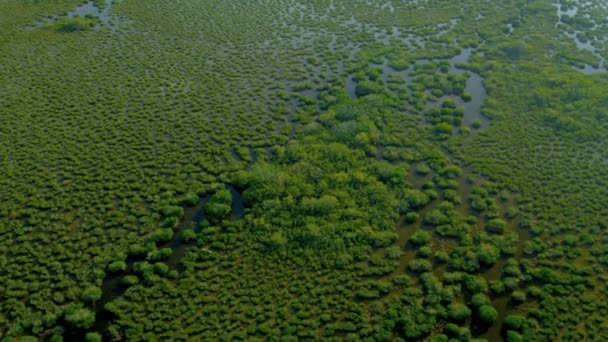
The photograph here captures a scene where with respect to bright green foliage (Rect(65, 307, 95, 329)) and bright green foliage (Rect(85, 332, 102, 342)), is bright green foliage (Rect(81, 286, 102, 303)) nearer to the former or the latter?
bright green foliage (Rect(65, 307, 95, 329))

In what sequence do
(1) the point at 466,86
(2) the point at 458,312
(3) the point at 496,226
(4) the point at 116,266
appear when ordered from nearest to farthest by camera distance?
(2) the point at 458,312, (4) the point at 116,266, (3) the point at 496,226, (1) the point at 466,86

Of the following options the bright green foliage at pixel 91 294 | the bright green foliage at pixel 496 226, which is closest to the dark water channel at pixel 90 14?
the bright green foliage at pixel 91 294

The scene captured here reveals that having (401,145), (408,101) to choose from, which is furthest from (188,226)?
(408,101)

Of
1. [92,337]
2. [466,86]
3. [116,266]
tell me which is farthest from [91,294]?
[466,86]

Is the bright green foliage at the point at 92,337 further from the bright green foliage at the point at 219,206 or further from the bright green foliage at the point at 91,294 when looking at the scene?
the bright green foliage at the point at 219,206

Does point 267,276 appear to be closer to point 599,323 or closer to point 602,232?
point 599,323

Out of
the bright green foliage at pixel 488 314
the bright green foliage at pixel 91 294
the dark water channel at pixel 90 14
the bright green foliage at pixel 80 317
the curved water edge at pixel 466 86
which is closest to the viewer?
the bright green foliage at pixel 80 317

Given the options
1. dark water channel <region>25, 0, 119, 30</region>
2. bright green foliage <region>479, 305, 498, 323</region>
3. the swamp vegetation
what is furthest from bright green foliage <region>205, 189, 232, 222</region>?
dark water channel <region>25, 0, 119, 30</region>

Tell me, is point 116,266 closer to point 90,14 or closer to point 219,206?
point 219,206
